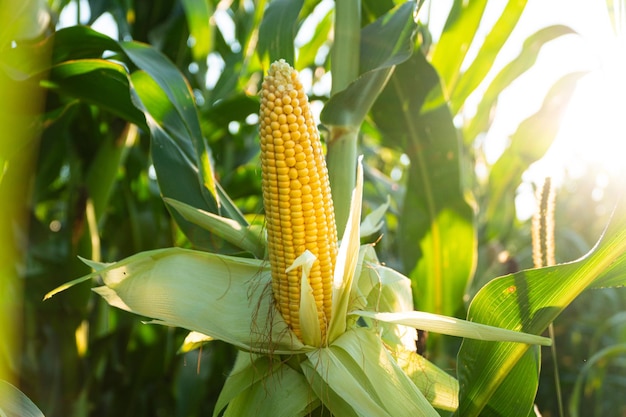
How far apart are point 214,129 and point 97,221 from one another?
0.42 m

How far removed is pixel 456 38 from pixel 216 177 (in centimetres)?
73

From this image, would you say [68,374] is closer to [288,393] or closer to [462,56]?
[288,393]

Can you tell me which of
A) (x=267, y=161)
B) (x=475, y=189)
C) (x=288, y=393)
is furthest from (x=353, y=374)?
(x=475, y=189)

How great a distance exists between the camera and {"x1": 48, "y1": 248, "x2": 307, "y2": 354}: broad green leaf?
87cm

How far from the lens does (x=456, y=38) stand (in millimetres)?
1512

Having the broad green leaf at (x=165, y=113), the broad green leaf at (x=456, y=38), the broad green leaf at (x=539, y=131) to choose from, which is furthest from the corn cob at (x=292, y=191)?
the broad green leaf at (x=539, y=131)

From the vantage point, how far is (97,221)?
168cm

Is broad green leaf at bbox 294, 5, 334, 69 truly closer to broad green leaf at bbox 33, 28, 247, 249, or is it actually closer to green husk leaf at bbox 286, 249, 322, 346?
broad green leaf at bbox 33, 28, 247, 249

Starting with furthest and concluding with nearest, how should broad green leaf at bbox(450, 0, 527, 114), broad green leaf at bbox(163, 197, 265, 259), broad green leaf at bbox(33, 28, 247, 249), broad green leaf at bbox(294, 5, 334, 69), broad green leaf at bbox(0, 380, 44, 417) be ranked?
broad green leaf at bbox(294, 5, 334, 69)
broad green leaf at bbox(450, 0, 527, 114)
broad green leaf at bbox(33, 28, 247, 249)
broad green leaf at bbox(163, 197, 265, 259)
broad green leaf at bbox(0, 380, 44, 417)

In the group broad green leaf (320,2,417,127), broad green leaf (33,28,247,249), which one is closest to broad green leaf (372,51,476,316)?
broad green leaf (320,2,417,127)

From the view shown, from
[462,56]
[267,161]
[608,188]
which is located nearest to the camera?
[267,161]

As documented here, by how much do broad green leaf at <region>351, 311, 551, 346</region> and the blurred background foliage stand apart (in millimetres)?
467

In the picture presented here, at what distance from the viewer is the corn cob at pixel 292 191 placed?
81 cm

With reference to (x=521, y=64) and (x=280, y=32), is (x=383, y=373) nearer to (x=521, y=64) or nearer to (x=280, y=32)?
(x=280, y=32)
